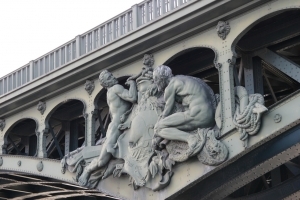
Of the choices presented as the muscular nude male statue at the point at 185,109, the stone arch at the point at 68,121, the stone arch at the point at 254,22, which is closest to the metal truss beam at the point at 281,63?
the stone arch at the point at 254,22

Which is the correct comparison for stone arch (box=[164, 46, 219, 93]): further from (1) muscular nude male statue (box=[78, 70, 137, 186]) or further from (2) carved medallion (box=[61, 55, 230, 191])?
(1) muscular nude male statue (box=[78, 70, 137, 186])

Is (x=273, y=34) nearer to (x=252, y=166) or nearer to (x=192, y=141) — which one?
(x=192, y=141)

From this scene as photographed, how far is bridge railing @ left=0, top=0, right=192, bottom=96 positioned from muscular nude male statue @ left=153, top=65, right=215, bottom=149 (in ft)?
9.10

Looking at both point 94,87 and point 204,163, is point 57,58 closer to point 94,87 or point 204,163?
point 94,87

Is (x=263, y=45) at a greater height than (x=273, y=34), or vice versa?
(x=273, y=34)

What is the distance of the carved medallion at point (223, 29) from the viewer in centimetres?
2517

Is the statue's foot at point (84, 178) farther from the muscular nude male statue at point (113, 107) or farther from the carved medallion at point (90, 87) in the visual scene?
the carved medallion at point (90, 87)

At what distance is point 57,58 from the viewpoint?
106ft

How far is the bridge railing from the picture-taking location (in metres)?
27.9

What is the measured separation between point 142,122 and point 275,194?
529 cm

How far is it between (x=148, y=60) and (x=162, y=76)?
191 centimetres

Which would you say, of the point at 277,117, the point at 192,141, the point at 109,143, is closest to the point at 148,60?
the point at 109,143

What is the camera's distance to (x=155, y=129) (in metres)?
26.0

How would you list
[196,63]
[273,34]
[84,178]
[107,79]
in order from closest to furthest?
[273,34] → [196,63] → [107,79] → [84,178]
